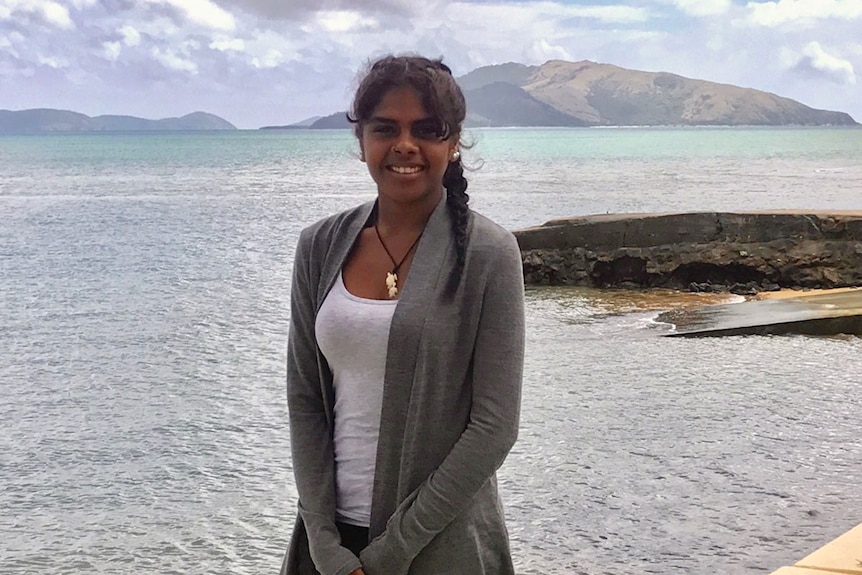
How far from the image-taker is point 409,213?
2609 millimetres

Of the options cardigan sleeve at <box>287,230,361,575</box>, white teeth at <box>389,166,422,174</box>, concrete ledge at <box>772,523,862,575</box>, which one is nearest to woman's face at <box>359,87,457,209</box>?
white teeth at <box>389,166,422,174</box>

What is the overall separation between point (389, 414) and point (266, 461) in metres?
5.88

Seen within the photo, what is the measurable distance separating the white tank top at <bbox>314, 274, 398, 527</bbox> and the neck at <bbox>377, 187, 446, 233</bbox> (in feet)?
0.61

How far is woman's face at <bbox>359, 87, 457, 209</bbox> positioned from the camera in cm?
255

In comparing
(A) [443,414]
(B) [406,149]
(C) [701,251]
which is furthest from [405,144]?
(C) [701,251]

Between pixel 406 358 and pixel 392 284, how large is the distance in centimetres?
19

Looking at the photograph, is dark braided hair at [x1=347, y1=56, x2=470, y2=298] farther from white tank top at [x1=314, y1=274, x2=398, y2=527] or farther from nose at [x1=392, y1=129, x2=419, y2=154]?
white tank top at [x1=314, y1=274, x2=398, y2=527]

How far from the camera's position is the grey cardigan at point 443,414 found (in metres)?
2.43

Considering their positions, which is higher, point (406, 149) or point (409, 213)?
point (406, 149)

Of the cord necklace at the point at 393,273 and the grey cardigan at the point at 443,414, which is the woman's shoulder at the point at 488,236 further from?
the cord necklace at the point at 393,273

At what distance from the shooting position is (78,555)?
6.61 m

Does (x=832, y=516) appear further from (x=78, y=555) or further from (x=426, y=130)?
(x=426, y=130)

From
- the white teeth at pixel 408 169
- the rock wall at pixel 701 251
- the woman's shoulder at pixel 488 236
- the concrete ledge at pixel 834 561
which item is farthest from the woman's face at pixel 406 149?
the rock wall at pixel 701 251

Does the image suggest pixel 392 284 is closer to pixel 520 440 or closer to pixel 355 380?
pixel 355 380
